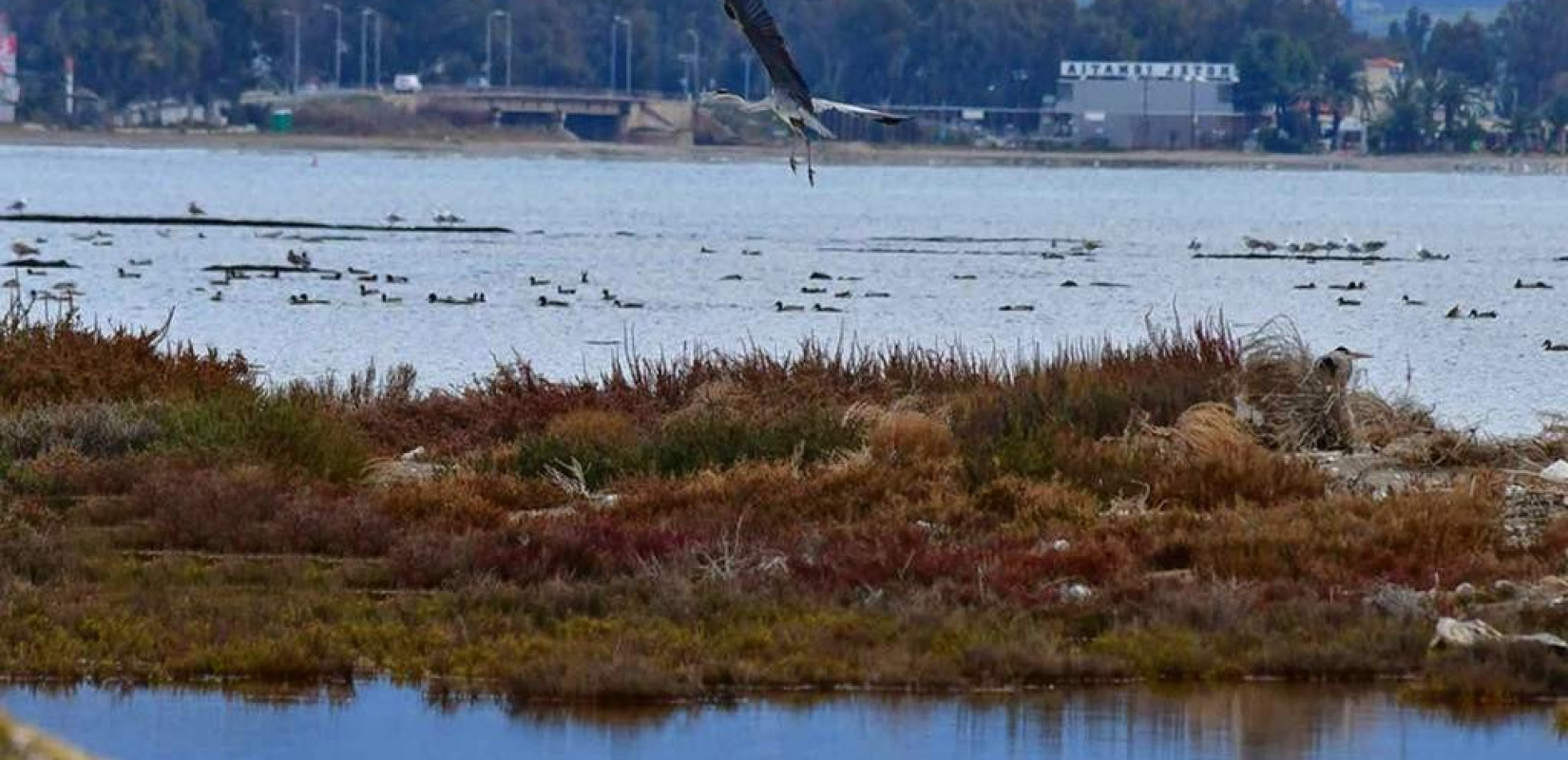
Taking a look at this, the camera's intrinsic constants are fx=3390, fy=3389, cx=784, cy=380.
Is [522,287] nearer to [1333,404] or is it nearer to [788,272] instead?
[788,272]

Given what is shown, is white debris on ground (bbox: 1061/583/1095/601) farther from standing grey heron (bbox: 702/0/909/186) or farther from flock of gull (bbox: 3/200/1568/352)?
flock of gull (bbox: 3/200/1568/352)

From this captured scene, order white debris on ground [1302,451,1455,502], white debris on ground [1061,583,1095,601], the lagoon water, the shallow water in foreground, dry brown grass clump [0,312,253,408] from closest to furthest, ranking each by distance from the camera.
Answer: the shallow water in foreground < white debris on ground [1061,583,1095,601] < white debris on ground [1302,451,1455,502] < dry brown grass clump [0,312,253,408] < the lagoon water

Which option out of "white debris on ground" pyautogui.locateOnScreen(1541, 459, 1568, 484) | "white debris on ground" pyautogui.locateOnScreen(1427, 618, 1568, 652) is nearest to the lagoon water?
"white debris on ground" pyautogui.locateOnScreen(1541, 459, 1568, 484)

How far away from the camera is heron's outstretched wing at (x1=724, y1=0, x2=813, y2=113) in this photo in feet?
57.5

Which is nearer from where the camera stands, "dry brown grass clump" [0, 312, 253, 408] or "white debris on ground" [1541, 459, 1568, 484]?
"white debris on ground" [1541, 459, 1568, 484]

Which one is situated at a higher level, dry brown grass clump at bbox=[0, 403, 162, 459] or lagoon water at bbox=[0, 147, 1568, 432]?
dry brown grass clump at bbox=[0, 403, 162, 459]

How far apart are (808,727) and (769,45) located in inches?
226

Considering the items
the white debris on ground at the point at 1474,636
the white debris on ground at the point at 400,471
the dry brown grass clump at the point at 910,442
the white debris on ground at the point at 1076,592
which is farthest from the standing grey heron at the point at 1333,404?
the white debris on ground at the point at 1474,636

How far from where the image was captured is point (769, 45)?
58.7 feet

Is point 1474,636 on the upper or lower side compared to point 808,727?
upper

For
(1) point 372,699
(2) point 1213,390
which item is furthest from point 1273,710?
(2) point 1213,390

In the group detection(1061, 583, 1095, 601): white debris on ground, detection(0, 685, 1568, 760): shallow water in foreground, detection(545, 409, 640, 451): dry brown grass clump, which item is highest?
detection(545, 409, 640, 451): dry brown grass clump

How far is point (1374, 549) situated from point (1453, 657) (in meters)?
2.16

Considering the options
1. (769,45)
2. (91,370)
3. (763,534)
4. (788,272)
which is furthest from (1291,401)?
(788,272)
